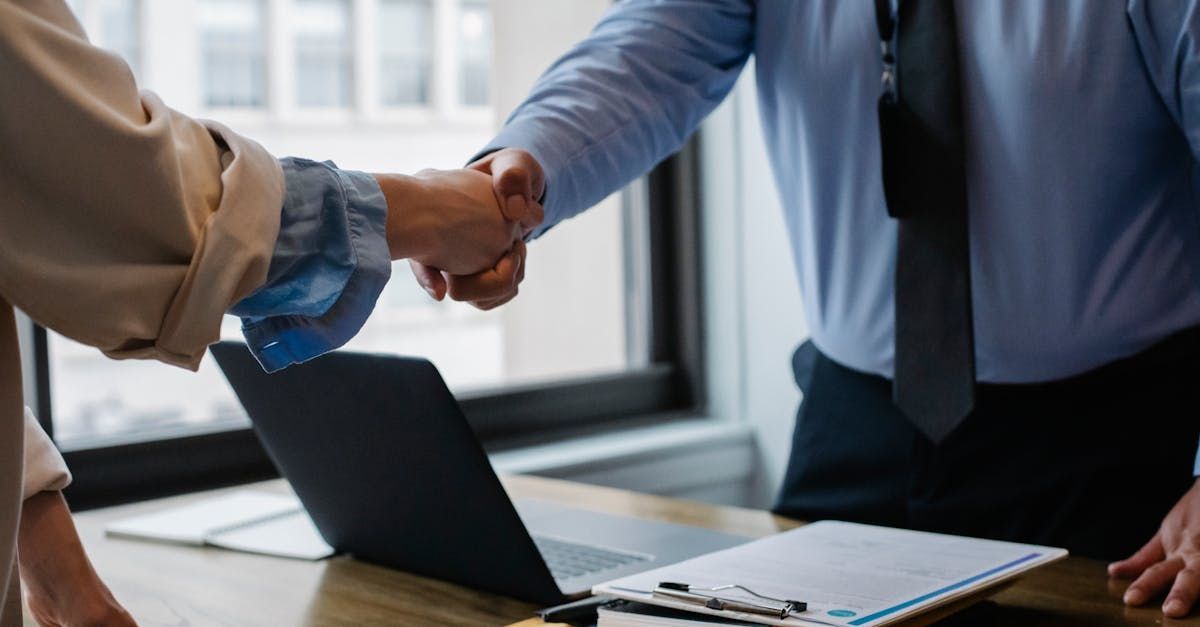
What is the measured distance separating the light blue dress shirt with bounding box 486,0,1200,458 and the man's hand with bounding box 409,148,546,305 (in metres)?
0.08

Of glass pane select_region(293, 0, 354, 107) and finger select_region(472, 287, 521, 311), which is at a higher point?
glass pane select_region(293, 0, 354, 107)

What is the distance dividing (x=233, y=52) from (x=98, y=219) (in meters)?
1.53

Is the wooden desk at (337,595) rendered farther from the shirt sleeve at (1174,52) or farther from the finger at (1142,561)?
the shirt sleeve at (1174,52)

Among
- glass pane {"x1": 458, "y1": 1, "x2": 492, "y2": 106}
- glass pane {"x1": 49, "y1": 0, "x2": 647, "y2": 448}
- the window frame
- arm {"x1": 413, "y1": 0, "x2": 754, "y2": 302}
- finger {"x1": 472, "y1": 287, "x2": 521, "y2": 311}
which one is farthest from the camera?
glass pane {"x1": 458, "y1": 1, "x2": 492, "y2": 106}

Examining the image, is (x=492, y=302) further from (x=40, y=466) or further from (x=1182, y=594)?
(x=1182, y=594)

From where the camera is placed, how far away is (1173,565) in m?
1.02

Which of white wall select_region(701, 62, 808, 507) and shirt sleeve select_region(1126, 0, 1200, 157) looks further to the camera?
white wall select_region(701, 62, 808, 507)

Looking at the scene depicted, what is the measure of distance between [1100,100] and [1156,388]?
29 centimetres

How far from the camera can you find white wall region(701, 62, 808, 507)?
2.65 metres

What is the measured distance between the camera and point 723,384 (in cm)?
278

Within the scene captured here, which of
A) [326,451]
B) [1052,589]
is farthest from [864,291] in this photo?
[326,451]

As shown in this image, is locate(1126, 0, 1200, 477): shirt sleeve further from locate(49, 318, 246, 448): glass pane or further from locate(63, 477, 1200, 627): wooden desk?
locate(49, 318, 246, 448): glass pane

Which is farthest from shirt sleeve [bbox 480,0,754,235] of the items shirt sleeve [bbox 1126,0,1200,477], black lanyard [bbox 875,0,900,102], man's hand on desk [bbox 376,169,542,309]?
shirt sleeve [bbox 1126,0,1200,477]

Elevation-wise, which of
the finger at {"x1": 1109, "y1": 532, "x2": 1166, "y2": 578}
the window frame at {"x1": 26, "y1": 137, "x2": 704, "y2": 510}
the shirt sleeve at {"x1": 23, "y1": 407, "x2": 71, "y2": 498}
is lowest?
the window frame at {"x1": 26, "y1": 137, "x2": 704, "y2": 510}
